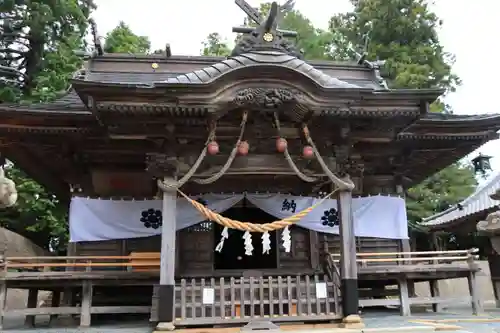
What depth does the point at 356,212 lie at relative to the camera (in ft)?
33.3

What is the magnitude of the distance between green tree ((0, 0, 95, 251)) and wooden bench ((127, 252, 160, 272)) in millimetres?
8699

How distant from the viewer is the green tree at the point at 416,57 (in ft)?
70.4

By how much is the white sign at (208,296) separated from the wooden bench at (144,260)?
2337mm

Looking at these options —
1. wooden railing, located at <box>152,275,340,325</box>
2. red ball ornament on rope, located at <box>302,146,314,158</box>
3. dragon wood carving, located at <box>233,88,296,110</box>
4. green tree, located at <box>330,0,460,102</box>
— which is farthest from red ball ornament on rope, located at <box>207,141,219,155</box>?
green tree, located at <box>330,0,460,102</box>

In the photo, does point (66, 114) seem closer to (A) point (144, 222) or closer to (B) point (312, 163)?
(A) point (144, 222)

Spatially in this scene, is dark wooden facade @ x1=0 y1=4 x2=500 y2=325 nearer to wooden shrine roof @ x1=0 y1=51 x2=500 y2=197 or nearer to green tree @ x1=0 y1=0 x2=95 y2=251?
wooden shrine roof @ x1=0 y1=51 x2=500 y2=197

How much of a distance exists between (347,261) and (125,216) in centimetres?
497

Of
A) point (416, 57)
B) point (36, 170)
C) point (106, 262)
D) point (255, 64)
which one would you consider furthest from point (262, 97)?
point (416, 57)

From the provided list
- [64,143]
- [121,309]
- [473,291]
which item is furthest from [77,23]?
[473,291]

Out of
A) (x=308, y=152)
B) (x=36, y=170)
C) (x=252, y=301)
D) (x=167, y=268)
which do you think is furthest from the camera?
(x=36, y=170)

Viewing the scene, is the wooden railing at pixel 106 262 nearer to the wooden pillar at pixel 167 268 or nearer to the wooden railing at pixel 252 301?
the wooden railing at pixel 252 301

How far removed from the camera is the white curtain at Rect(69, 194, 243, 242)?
929 centimetres

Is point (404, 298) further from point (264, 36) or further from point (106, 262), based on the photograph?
point (106, 262)

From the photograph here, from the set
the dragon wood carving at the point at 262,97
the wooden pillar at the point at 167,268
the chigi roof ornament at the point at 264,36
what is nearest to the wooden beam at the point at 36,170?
the wooden pillar at the point at 167,268
